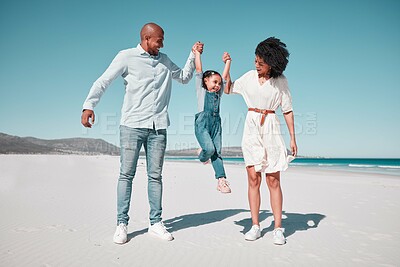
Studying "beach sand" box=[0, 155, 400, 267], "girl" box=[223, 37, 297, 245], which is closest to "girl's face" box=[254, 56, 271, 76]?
"girl" box=[223, 37, 297, 245]

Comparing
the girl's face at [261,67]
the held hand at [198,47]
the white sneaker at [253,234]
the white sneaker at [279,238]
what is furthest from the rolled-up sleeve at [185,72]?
the white sneaker at [279,238]

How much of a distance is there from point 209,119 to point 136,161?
39.2 inches

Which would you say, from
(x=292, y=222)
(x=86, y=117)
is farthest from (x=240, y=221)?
(x=86, y=117)

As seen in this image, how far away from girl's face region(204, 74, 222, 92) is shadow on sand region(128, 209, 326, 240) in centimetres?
180

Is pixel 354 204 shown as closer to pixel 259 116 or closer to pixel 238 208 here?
pixel 238 208

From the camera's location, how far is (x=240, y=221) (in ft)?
16.1

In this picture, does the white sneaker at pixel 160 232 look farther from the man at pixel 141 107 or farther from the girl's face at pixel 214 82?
the girl's face at pixel 214 82

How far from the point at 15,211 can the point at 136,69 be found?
9.93ft

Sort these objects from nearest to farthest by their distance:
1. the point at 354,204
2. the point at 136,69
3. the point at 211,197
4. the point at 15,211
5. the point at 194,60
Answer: the point at 136,69, the point at 194,60, the point at 15,211, the point at 354,204, the point at 211,197

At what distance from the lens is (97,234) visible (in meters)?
3.96

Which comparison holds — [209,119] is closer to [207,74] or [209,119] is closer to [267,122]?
[207,74]

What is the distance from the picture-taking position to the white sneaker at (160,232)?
3.75 meters

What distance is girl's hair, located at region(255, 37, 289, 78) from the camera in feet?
12.5

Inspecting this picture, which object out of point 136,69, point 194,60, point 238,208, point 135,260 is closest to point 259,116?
point 194,60
